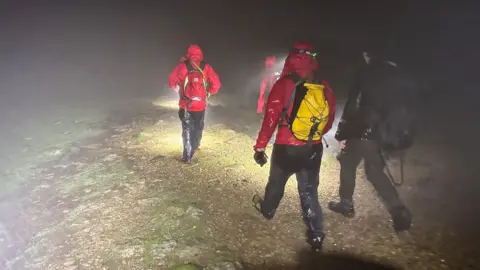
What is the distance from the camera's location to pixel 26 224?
5711 mm

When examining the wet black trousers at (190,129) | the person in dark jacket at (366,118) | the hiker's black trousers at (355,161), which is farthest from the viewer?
the wet black trousers at (190,129)

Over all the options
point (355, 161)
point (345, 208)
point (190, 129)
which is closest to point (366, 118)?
point (355, 161)

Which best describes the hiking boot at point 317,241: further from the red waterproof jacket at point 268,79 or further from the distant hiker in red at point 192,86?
the red waterproof jacket at point 268,79

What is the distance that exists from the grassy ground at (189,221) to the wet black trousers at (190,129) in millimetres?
332

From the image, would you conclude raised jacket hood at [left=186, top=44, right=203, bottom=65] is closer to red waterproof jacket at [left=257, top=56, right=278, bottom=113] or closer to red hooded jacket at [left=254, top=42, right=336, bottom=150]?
red waterproof jacket at [left=257, top=56, right=278, bottom=113]

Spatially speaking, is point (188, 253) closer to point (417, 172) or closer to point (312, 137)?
point (312, 137)

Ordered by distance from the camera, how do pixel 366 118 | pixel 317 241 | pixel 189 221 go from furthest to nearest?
pixel 189 221, pixel 366 118, pixel 317 241

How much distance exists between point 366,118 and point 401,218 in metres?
1.68

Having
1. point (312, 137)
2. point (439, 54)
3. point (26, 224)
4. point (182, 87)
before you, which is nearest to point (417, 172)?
Answer: point (312, 137)

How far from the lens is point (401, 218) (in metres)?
5.62

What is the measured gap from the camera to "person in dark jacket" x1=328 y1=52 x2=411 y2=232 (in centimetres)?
507

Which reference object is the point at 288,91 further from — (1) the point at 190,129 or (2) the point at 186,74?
(1) the point at 190,129

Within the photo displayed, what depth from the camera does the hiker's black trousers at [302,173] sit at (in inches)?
177

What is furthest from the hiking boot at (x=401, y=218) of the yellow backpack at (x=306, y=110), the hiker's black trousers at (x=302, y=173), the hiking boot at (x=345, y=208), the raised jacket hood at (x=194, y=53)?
the raised jacket hood at (x=194, y=53)
